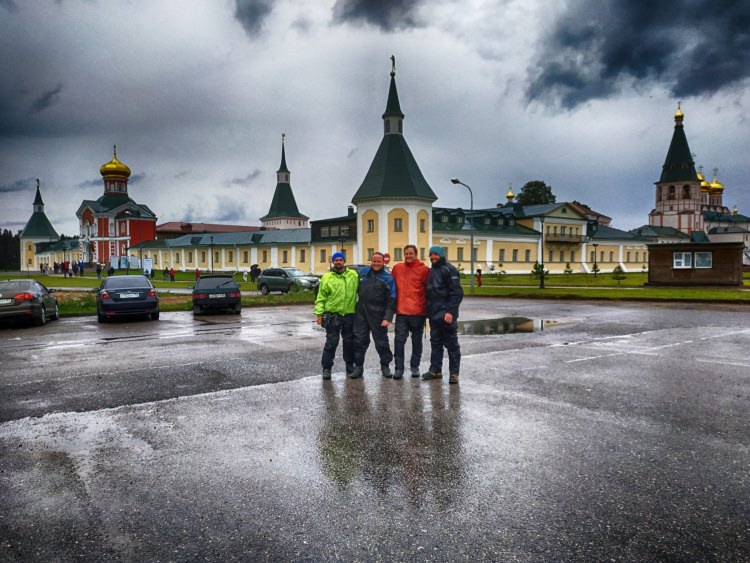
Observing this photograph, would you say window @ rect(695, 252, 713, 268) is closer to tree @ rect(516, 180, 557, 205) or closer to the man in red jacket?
the man in red jacket

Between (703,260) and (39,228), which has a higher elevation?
(39,228)

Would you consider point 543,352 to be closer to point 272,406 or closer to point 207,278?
point 272,406

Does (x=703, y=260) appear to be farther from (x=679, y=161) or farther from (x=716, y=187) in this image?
(x=716, y=187)

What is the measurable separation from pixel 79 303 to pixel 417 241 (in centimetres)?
3819

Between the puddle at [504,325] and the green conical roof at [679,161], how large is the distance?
9398cm

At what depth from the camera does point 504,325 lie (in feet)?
49.9

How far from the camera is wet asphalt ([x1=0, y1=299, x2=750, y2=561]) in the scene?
3.34 metres

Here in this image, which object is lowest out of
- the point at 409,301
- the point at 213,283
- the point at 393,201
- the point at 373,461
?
the point at 373,461

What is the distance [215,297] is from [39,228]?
128972 mm

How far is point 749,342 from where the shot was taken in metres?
11.4

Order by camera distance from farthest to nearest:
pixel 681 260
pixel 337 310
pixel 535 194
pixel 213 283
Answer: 1. pixel 535 194
2. pixel 681 260
3. pixel 213 283
4. pixel 337 310

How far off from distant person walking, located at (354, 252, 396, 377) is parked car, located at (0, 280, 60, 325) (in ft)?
38.0

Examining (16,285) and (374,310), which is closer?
(374,310)

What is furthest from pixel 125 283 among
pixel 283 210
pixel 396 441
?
pixel 283 210
